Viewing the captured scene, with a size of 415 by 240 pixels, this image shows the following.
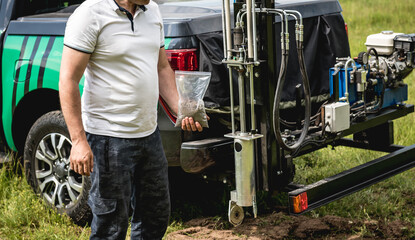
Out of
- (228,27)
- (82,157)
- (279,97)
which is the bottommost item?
(82,157)

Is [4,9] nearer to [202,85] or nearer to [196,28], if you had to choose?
[196,28]

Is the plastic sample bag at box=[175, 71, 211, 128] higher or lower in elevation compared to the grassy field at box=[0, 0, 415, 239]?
higher

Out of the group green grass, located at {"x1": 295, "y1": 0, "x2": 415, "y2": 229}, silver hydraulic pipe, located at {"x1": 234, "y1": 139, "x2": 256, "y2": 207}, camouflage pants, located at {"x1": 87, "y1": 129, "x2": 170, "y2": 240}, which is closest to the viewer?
camouflage pants, located at {"x1": 87, "y1": 129, "x2": 170, "y2": 240}

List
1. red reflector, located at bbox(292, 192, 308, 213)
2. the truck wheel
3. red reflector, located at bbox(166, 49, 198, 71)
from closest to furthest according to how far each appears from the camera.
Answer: red reflector, located at bbox(292, 192, 308, 213)
red reflector, located at bbox(166, 49, 198, 71)
the truck wheel

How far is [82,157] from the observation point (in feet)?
10.0

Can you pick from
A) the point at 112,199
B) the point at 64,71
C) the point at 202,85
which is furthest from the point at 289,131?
the point at 64,71

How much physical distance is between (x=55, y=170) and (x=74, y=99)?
1.71 metres

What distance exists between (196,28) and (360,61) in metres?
1.13

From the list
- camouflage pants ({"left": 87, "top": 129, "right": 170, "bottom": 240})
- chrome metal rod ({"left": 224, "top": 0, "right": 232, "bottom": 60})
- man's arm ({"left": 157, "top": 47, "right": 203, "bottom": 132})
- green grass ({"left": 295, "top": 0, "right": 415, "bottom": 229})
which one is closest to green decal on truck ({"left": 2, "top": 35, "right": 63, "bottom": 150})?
man's arm ({"left": 157, "top": 47, "right": 203, "bottom": 132})

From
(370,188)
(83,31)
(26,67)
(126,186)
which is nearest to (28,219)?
(26,67)

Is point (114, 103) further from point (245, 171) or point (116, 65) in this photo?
point (245, 171)

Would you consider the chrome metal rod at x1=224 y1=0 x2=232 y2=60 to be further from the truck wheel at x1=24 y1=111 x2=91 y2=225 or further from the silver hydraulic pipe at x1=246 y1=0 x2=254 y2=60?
the truck wheel at x1=24 y1=111 x2=91 y2=225

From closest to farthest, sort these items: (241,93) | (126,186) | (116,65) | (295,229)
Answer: (116,65) < (126,186) < (241,93) < (295,229)

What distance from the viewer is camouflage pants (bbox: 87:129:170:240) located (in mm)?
3219
